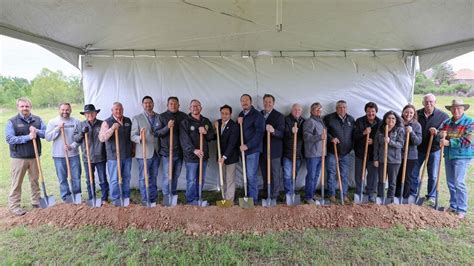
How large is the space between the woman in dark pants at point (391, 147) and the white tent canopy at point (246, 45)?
908 millimetres

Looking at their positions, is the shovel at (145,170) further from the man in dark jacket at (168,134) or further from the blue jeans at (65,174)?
the blue jeans at (65,174)

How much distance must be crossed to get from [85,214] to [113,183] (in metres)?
0.58

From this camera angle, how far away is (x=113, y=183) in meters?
4.11

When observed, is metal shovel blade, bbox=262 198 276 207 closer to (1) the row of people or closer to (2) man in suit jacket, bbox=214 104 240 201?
(1) the row of people

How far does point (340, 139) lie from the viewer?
434 cm

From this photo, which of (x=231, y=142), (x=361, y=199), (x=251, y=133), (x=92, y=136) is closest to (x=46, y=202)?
(x=92, y=136)

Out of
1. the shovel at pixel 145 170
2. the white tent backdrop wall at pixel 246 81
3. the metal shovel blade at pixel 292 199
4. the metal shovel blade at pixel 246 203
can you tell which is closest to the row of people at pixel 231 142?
the shovel at pixel 145 170

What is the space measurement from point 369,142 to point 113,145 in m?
3.83

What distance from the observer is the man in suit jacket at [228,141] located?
13.8ft

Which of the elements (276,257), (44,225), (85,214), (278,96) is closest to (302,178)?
(278,96)

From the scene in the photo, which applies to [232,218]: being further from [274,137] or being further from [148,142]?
[148,142]

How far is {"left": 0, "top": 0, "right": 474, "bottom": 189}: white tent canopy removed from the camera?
9.14 feet

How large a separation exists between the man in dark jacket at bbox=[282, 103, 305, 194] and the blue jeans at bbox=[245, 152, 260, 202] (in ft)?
1.56

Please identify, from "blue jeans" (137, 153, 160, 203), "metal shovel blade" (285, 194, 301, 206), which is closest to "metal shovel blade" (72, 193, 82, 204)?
"blue jeans" (137, 153, 160, 203)
